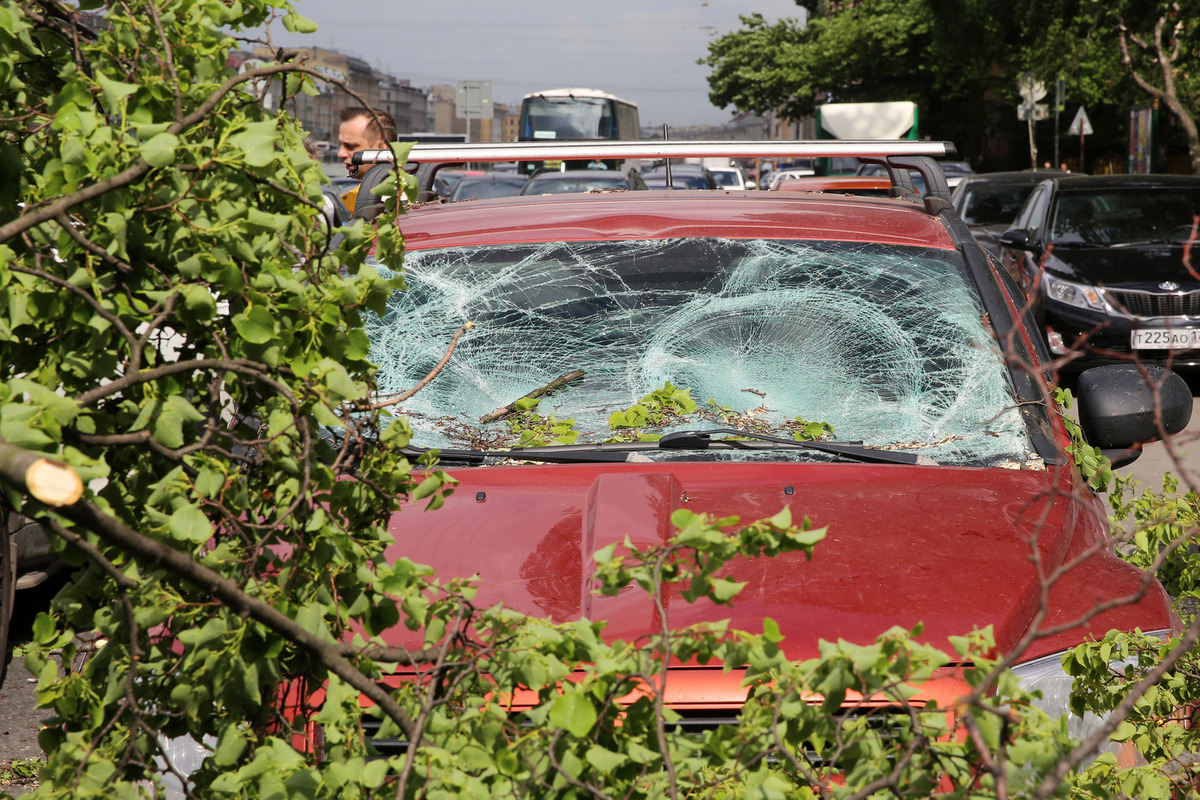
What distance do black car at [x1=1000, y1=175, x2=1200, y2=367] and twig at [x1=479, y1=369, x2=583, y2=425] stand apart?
689 cm

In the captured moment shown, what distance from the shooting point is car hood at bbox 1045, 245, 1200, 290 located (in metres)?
10.0

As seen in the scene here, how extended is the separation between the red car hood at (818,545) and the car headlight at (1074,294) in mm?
7732

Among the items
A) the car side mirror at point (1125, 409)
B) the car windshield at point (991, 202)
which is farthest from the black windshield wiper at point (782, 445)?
the car windshield at point (991, 202)

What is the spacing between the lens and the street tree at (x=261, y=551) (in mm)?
1315

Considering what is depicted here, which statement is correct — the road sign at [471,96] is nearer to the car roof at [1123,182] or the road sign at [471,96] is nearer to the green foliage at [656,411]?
the car roof at [1123,182]

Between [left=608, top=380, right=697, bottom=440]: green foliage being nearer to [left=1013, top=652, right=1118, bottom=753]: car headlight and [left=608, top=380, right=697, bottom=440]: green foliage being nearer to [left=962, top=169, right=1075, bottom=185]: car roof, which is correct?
[left=1013, top=652, right=1118, bottom=753]: car headlight

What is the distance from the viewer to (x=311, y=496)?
1.48m

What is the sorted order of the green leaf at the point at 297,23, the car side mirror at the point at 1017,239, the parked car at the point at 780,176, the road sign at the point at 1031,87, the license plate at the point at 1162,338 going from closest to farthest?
the green leaf at the point at 297,23
the license plate at the point at 1162,338
the car side mirror at the point at 1017,239
the parked car at the point at 780,176
the road sign at the point at 1031,87

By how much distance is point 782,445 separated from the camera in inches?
111

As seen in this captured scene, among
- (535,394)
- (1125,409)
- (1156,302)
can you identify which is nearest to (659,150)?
(535,394)

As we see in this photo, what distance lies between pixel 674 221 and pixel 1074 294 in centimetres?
768

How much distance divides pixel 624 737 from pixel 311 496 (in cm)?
47

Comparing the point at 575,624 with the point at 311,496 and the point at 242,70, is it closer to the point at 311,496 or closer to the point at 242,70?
the point at 311,496

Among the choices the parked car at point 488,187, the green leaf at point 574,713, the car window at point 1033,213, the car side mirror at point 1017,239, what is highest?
the parked car at point 488,187
